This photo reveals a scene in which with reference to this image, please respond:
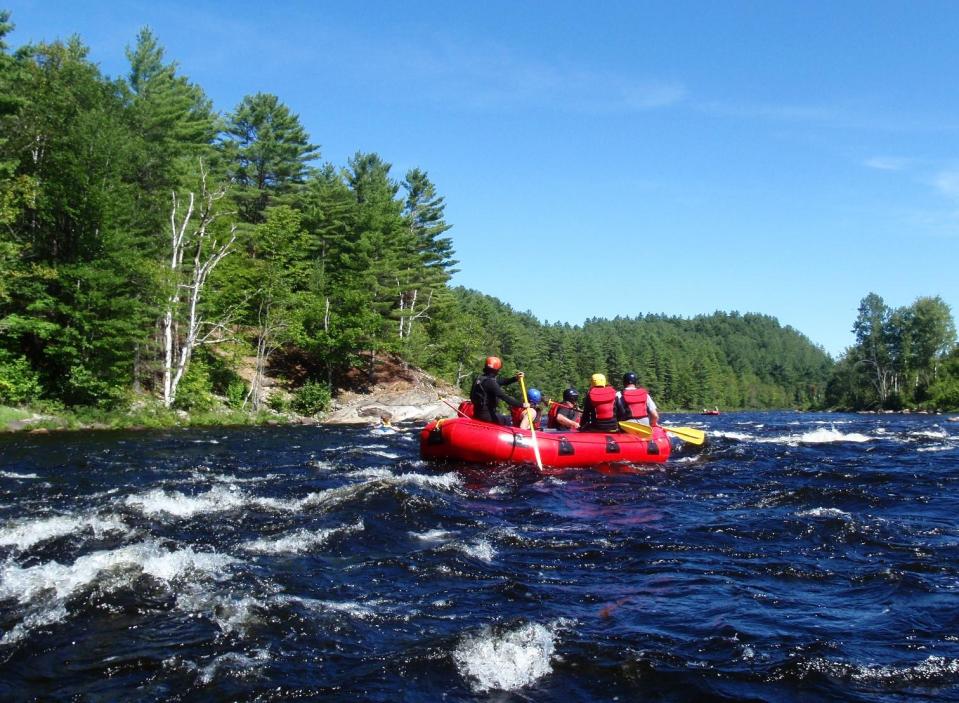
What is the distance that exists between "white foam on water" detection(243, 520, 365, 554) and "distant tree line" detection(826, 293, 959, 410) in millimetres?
74722

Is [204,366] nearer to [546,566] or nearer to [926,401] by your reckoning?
[546,566]

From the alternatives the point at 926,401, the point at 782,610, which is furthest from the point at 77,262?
the point at 926,401

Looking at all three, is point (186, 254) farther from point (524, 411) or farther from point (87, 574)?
point (87, 574)

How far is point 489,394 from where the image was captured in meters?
14.0

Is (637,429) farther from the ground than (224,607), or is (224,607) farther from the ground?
(637,429)

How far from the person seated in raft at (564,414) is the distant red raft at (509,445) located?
183 cm

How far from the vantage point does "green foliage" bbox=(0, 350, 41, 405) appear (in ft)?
66.5

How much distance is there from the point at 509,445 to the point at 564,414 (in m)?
4.54

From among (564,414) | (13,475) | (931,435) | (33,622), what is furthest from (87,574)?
(931,435)

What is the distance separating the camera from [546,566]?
6516mm

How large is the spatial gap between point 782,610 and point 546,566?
6.77 ft

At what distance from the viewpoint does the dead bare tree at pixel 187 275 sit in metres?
24.7

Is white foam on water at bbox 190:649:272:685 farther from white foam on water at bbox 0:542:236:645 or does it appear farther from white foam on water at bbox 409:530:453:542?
white foam on water at bbox 409:530:453:542

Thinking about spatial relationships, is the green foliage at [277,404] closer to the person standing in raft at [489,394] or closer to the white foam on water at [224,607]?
the person standing in raft at [489,394]
